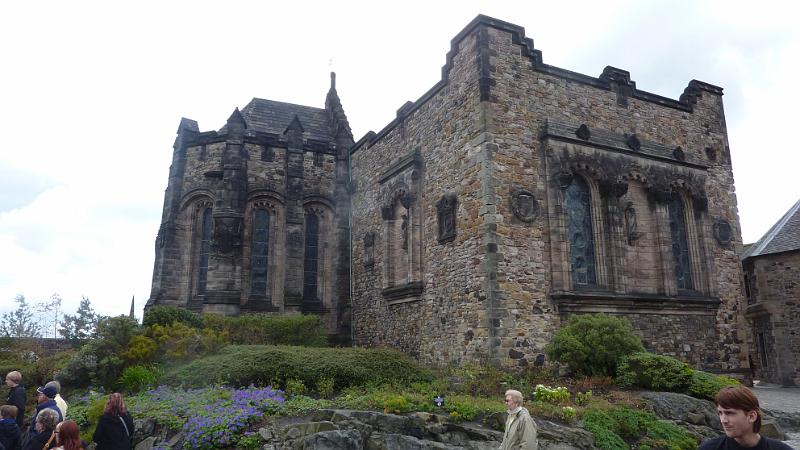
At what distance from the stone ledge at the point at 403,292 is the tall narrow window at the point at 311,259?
14.3 ft

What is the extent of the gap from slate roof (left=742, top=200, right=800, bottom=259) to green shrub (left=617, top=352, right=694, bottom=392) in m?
11.0

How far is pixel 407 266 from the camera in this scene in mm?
16484

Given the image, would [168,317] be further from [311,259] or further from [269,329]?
[311,259]

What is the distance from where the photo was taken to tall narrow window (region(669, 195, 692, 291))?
52.2ft

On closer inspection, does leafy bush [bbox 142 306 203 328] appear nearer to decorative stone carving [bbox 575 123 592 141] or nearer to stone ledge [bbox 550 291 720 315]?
stone ledge [bbox 550 291 720 315]

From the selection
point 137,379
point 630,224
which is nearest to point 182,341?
point 137,379

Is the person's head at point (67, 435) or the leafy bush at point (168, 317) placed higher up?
the leafy bush at point (168, 317)

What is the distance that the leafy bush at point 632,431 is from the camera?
9126mm

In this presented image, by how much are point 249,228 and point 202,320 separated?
14.1 ft

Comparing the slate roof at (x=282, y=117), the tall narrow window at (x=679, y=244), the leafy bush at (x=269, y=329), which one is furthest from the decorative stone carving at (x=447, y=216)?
the slate roof at (x=282, y=117)

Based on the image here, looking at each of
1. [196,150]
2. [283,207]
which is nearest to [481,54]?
[283,207]

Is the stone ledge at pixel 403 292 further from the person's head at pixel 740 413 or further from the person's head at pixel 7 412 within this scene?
the person's head at pixel 740 413

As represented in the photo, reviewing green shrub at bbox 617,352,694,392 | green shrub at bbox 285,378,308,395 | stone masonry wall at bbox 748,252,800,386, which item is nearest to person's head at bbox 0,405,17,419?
green shrub at bbox 285,378,308,395

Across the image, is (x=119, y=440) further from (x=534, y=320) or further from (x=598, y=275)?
(x=598, y=275)
